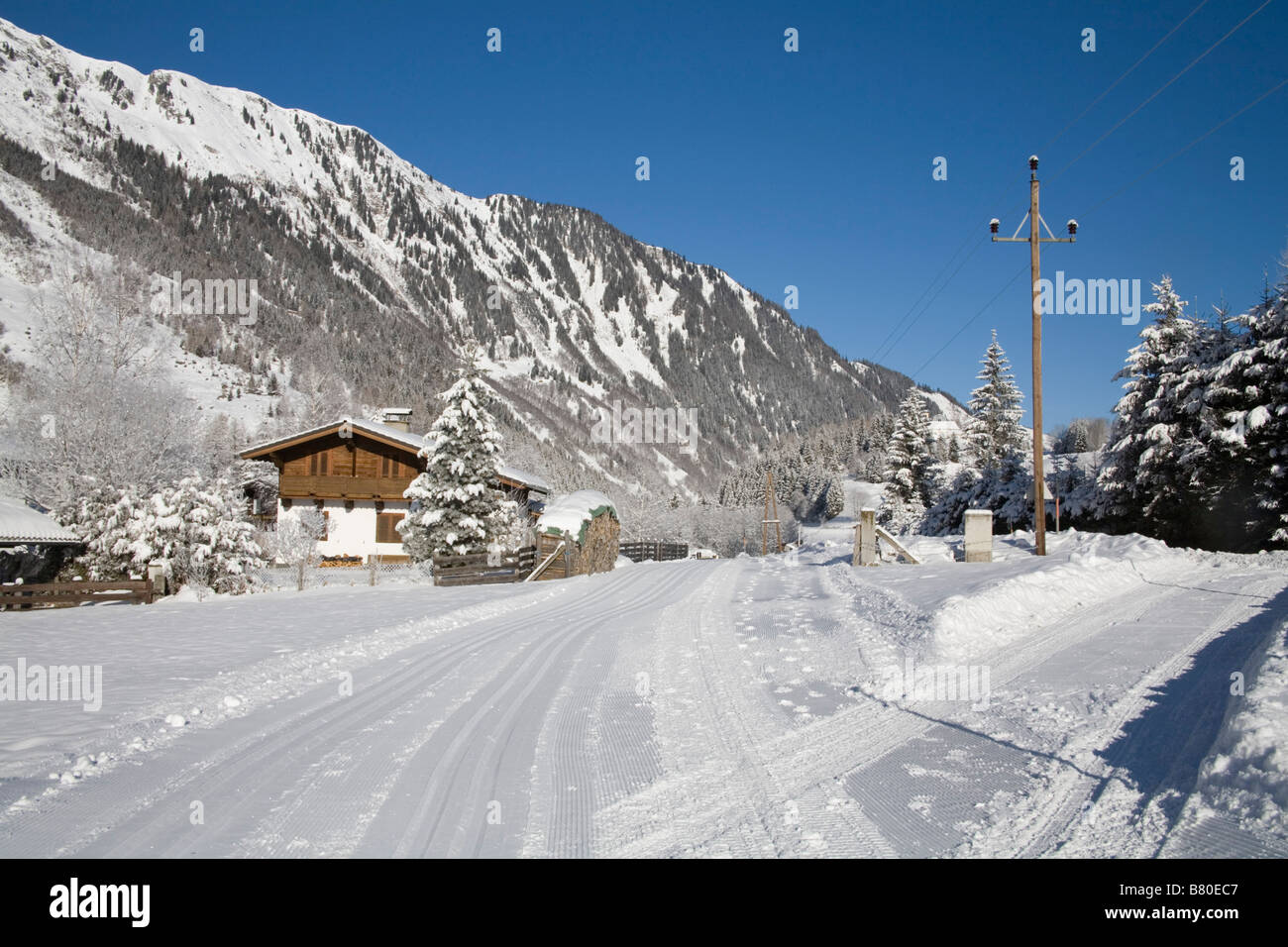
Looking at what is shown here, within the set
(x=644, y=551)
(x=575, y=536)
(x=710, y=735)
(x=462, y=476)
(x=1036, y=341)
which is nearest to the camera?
(x=710, y=735)

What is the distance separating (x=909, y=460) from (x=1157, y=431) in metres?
31.1

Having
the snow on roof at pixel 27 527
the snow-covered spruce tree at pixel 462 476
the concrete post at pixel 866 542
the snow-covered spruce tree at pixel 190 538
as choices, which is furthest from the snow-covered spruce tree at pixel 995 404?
the snow on roof at pixel 27 527

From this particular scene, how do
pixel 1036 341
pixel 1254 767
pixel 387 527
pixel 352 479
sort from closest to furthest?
1. pixel 1254 767
2. pixel 1036 341
3. pixel 352 479
4. pixel 387 527

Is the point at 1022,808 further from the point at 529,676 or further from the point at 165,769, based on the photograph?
the point at 165,769

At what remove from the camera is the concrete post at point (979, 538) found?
55.5 feet

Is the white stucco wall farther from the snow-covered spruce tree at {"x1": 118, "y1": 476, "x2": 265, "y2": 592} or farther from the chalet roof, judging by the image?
the snow-covered spruce tree at {"x1": 118, "y1": 476, "x2": 265, "y2": 592}

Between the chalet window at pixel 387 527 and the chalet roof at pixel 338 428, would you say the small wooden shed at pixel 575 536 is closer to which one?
the chalet roof at pixel 338 428

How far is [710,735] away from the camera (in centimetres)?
612

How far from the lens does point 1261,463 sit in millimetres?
18875

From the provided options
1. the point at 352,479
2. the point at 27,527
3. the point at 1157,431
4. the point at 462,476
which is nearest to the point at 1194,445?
the point at 1157,431

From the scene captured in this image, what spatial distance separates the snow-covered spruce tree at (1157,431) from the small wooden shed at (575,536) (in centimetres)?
1927

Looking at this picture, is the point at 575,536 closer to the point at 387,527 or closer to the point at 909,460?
the point at 387,527
